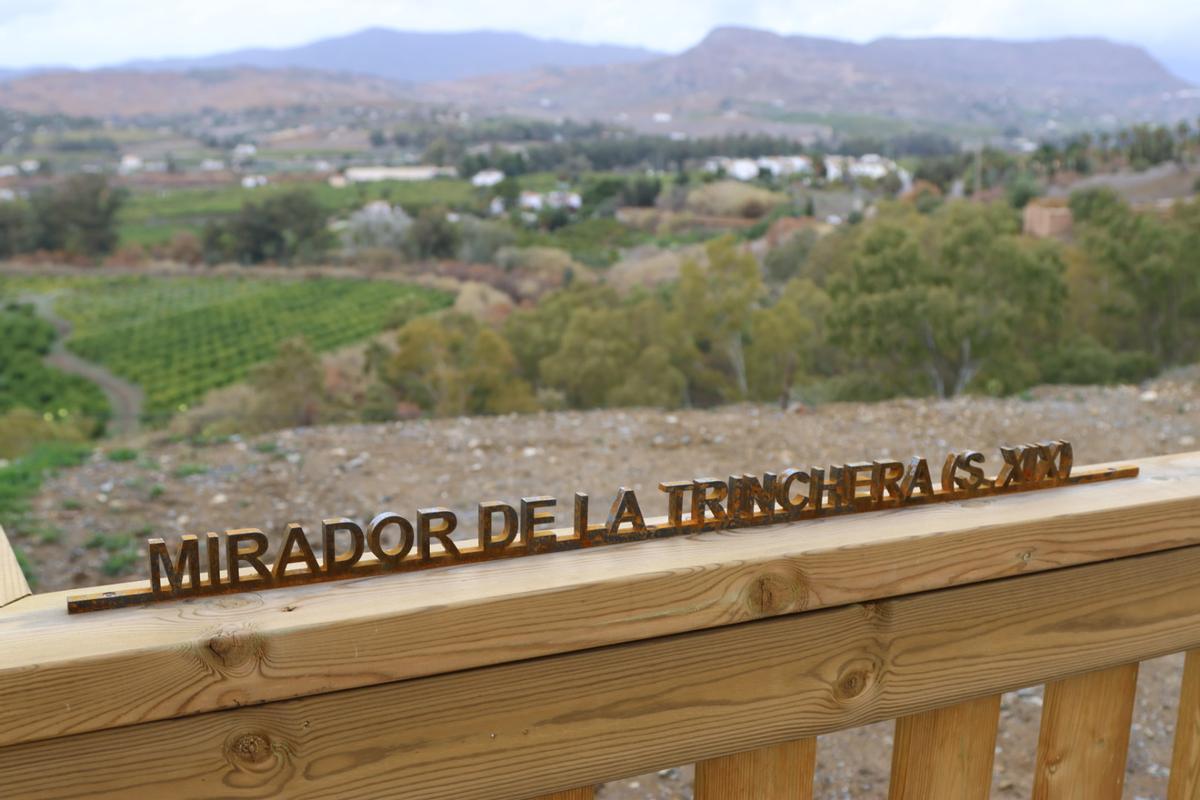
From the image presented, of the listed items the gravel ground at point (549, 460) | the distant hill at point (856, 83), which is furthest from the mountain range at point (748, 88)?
the gravel ground at point (549, 460)

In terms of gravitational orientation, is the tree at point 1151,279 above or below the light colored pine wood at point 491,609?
below

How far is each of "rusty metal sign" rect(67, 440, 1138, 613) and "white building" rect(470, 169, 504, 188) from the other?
51.8m

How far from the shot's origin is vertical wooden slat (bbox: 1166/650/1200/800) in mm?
1243

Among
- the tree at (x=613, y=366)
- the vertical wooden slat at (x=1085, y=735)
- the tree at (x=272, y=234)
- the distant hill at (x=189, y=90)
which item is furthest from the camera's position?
the distant hill at (x=189, y=90)

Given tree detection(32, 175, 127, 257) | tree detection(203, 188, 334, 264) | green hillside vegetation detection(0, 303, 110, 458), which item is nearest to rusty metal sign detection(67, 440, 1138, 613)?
green hillside vegetation detection(0, 303, 110, 458)

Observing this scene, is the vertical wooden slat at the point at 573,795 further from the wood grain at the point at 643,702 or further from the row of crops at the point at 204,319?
the row of crops at the point at 204,319

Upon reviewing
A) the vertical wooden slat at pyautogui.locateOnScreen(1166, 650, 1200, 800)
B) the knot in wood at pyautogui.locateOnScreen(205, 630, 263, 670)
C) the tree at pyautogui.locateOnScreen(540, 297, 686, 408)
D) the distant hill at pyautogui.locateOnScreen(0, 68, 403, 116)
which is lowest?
the tree at pyautogui.locateOnScreen(540, 297, 686, 408)

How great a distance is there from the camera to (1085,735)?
46.1 inches

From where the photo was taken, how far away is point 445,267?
135 feet

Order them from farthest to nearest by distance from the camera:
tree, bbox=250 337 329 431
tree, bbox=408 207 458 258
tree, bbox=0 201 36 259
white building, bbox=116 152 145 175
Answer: white building, bbox=116 152 145 175
tree, bbox=0 201 36 259
tree, bbox=408 207 458 258
tree, bbox=250 337 329 431

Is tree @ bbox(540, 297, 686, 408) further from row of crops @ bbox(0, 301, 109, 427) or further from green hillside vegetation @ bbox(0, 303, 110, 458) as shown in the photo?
row of crops @ bbox(0, 301, 109, 427)

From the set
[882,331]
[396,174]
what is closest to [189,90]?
[396,174]

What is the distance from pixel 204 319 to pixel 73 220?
38.4 ft

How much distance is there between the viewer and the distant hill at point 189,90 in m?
72.6
